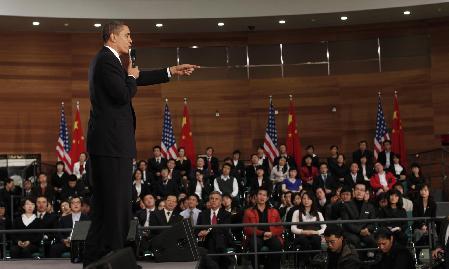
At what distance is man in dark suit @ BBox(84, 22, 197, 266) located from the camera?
4875 mm

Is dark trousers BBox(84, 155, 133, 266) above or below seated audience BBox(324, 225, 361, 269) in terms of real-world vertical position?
above

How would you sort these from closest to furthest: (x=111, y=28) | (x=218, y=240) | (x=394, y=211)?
(x=111, y=28)
(x=218, y=240)
(x=394, y=211)

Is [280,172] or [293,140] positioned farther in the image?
[293,140]

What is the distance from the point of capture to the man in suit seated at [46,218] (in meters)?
12.0

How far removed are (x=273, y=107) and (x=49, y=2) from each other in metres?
5.72

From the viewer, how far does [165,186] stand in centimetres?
1580

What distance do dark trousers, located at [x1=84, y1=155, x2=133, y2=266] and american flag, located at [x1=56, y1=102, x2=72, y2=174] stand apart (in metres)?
13.3

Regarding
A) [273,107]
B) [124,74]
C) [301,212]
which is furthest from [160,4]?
[124,74]

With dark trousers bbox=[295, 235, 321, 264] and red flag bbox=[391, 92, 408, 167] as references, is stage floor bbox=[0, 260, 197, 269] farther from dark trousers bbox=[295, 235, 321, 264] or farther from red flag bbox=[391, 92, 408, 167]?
red flag bbox=[391, 92, 408, 167]

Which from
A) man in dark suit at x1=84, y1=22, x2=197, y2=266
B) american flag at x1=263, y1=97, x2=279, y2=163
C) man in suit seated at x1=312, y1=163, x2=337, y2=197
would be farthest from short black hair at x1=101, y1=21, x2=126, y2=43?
american flag at x1=263, y1=97, x2=279, y2=163

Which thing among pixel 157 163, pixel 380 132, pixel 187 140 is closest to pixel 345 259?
pixel 157 163

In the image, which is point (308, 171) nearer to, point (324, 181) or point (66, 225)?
point (324, 181)

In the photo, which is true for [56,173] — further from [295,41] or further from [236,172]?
[295,41]

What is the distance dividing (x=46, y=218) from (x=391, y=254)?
5294 millimetres
